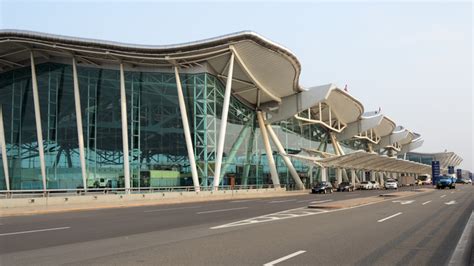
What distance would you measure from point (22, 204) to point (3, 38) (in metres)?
22.7

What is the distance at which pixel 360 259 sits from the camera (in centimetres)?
944

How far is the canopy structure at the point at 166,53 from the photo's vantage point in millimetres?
42781

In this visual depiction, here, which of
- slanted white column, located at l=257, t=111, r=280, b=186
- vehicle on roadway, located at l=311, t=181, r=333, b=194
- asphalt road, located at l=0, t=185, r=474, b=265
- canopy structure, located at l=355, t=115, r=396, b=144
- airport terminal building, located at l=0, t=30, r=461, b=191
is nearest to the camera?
asphalt road, located at l=0, t=185, r=474, b=265

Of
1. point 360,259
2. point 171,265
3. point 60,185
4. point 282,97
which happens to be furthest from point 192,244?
point 282,97

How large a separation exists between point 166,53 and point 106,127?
376 inches

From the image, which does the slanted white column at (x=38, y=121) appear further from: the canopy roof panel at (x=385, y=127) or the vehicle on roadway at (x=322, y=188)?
the canopy roof panel at (x=385, y=127)

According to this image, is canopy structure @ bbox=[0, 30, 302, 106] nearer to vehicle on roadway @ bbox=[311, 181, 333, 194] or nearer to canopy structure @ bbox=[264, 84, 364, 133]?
canopy structure @ bbox=[264, 84, 364, 133]

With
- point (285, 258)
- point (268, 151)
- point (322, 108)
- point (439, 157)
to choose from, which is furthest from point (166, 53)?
point (439, 157)

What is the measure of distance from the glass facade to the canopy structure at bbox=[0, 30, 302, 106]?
4.04 ft

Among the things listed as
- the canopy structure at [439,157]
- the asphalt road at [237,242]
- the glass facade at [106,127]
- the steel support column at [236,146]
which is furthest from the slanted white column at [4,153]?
the canopy structure at [439,157]

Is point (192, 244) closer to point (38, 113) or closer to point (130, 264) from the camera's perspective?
point (130, 264)

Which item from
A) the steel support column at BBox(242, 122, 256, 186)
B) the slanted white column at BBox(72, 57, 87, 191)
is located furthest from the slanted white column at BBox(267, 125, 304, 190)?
the slanted white column at BBox(72, 57, 87, 191)

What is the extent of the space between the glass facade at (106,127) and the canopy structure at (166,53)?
123 centimetres

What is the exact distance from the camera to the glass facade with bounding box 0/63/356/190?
44719mm
